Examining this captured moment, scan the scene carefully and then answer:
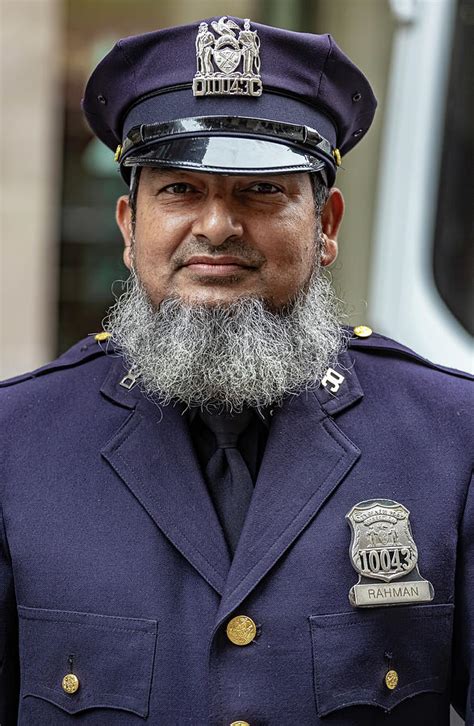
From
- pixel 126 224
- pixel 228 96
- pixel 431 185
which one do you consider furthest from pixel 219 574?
pixel 431 185

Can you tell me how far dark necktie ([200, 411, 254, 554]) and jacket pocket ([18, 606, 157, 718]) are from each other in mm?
288

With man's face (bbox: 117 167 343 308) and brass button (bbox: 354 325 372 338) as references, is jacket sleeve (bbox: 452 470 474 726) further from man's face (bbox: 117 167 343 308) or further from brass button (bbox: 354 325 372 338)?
man's face (bbox: 117 167 343 308)

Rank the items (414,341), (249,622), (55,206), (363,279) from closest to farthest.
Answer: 1. (249,622)
2. (414,341)
3. (363,279)
4. (55,206)

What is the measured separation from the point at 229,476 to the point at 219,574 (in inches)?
10.0

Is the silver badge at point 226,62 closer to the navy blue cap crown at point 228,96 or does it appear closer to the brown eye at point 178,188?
the navy blue cap crown at point 228,96

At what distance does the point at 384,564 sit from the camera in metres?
2.40

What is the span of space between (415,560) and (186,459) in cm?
55

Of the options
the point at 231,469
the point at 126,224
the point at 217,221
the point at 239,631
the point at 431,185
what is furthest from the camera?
the point at 431,185

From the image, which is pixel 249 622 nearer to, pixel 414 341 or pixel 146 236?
pixel 146 236

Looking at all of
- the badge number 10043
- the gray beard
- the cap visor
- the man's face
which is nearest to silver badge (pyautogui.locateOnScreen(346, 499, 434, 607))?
the badge number 10043

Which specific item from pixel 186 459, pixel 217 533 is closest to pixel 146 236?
pixel 186 459

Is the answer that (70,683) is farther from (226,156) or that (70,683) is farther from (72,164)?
(72,164)

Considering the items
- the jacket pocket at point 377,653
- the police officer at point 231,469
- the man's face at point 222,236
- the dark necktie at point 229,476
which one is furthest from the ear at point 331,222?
Answer: the jacket pocket at point 377,653

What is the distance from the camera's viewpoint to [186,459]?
2.53 metres
